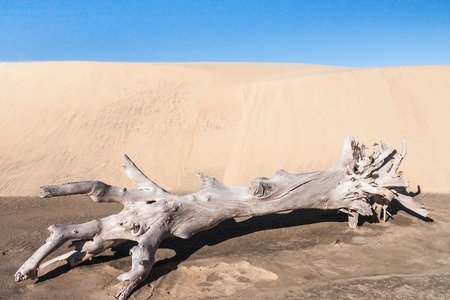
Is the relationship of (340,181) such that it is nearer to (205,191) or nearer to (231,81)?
(205,191)

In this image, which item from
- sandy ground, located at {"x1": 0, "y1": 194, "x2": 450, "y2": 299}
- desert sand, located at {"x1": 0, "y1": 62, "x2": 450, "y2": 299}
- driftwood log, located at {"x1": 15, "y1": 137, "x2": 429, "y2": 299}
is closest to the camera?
sandy ground, located at {"x1": 0, "y1": 194, "x2": 450, "y2": 299}

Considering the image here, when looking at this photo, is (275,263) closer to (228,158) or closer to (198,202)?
(198,202)

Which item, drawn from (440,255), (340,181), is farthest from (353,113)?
(440,255)

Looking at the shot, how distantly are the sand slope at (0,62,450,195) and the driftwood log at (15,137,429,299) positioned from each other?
311 cm

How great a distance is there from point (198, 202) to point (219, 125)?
6.52m

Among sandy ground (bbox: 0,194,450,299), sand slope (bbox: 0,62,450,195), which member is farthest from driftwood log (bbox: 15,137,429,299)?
sand slope (bbox: 0,62,450,195)

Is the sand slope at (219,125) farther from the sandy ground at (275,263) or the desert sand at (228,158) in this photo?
the sandy ground at (275,263)

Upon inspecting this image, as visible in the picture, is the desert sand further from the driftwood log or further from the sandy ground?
the driftwood log

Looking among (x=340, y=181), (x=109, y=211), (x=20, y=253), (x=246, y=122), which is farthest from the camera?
(x=246, y=122)

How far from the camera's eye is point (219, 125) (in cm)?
1102

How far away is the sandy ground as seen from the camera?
11.5 ft

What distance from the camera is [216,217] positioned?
4688 mm

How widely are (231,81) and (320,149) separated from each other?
5.74 metres

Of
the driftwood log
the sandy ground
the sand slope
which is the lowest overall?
the sandy ground
